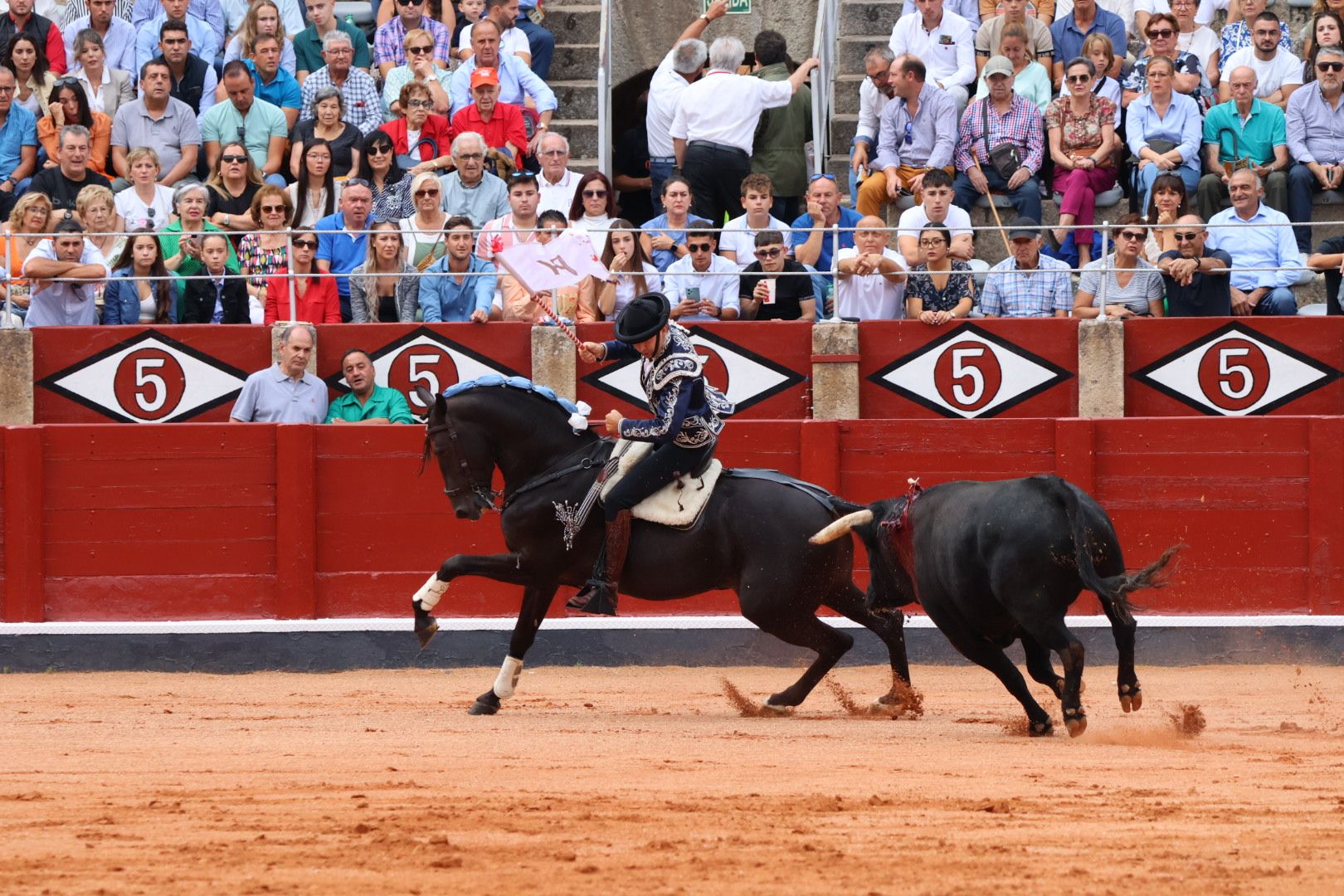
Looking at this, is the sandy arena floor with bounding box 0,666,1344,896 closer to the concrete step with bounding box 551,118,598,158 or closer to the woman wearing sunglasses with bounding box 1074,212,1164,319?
the woman wearing sunglasses with bounding box 1074,212,1164,319

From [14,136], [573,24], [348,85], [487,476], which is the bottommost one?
[487,476]

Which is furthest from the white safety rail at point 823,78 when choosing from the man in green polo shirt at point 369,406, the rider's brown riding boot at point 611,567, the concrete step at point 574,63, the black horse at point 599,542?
the rider's brown riding boot at point 611,567

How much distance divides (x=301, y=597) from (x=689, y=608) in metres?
2.41

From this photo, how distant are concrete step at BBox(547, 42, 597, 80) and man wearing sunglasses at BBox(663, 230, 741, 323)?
4291 mm

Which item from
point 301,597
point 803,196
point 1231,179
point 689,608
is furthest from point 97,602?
point 1231,179

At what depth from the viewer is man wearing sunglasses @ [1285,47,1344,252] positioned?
13.0 m

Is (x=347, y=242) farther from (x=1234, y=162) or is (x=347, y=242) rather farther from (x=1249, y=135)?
(x=1249, y=135)

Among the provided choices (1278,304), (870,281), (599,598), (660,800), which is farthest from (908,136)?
(660,800)

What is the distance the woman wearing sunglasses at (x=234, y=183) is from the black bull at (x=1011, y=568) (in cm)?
620

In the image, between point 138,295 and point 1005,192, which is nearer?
point 138,295

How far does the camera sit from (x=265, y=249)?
12.4m

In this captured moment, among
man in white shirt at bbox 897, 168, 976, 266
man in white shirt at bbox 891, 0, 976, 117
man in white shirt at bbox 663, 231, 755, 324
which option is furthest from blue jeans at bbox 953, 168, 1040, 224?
man in white shirt at bbox 663, 231, 755, 324

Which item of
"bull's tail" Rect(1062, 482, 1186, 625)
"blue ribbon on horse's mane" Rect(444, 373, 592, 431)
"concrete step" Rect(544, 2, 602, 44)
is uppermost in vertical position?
"concrete step" Rect(544, 2, 602, 44)

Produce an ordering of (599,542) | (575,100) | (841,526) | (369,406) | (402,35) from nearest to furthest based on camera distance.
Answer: (841,526) < (599,542) < (369,406) < (402,35) < (575,100)
